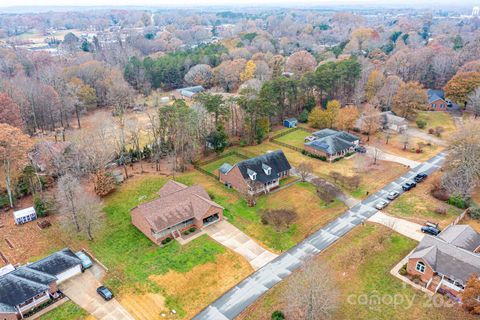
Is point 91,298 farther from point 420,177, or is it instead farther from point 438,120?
point 438,120

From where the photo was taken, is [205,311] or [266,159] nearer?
[205,311]

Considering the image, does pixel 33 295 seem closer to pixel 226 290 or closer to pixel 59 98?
pixel 226 290

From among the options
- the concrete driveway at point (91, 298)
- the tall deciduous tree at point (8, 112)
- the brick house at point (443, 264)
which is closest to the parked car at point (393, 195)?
the brick house at point (443, 264)

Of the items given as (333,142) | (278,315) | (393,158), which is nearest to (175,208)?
(278,315)

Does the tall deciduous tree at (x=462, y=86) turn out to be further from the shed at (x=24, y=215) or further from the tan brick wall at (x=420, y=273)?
the shed at (x=24, y=215)

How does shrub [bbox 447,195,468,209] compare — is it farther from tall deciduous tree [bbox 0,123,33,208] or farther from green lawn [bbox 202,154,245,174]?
tall deciduous tree [bbox 0,123,33,208]

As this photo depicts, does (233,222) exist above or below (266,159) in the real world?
below

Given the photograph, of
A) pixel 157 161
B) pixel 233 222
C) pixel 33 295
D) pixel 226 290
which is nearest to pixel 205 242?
pixel 233 222
